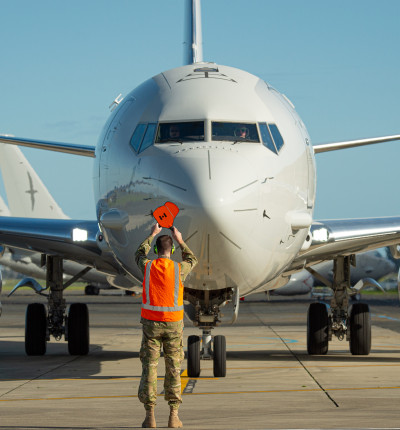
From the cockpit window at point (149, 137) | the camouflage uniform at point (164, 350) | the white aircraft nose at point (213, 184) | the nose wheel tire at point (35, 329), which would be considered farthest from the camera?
the nose wheel tire at point (35, 329)

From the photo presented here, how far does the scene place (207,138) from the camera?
10250 mm

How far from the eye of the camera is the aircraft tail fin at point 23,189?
31.0 m

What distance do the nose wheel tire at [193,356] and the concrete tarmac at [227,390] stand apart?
0.38 feet

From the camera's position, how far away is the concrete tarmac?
8.02 metres

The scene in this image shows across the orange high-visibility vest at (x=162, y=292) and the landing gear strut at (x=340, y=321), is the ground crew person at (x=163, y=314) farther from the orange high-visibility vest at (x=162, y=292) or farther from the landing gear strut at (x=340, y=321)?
the landing gear strut at (x=340, y=321)

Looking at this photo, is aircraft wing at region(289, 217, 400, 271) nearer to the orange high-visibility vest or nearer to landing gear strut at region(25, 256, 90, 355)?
landing gear strut at region(25, 256, 90, 355)

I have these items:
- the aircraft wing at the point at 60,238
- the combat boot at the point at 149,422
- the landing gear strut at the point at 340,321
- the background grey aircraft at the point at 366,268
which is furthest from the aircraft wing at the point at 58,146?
the background grey aircraft at the point at 366,268

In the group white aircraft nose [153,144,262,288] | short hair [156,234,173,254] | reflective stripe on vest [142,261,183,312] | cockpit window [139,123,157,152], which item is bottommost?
reflective stripe on vest [142,261,183,312]

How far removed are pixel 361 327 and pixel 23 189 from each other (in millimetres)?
26780

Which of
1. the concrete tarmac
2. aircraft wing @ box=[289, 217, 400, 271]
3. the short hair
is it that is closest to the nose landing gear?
the concrete tarmac

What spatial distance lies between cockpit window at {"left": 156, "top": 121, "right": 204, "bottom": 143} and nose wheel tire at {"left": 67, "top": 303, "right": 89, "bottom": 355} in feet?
20.2

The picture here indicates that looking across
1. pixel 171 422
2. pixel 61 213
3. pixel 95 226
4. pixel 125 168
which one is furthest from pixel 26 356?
pixel 61 213

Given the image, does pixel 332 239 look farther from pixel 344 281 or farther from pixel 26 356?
pixel 26 356

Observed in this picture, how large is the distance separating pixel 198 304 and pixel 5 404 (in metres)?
3.08
